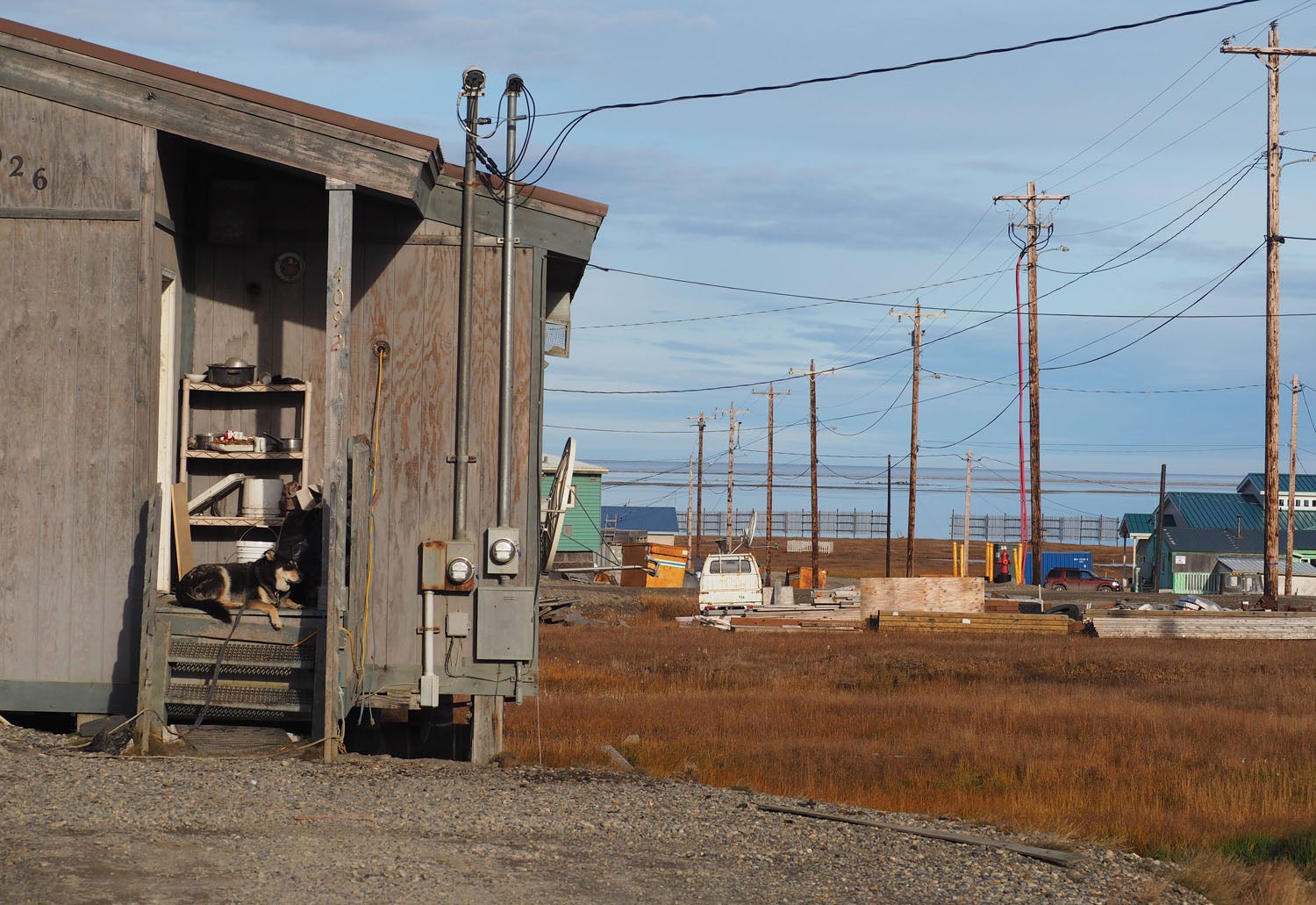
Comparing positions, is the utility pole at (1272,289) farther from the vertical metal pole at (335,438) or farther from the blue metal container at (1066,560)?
the blue metal container at (1066,560)

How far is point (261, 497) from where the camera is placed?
11.3m

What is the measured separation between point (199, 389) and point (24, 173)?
7.12 feet

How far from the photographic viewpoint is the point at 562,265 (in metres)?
12.1

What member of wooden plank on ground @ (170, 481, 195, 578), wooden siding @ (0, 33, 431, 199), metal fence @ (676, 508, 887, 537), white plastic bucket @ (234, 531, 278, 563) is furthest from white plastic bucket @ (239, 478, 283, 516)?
metal fence @ (676, 508, 887, 537)

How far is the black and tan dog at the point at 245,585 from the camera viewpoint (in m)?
10.2

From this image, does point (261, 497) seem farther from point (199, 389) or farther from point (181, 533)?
point (199, 389)

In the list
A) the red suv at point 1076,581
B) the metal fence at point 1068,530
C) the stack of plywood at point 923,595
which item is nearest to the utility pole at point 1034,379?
the stack of plywood at point 923,595

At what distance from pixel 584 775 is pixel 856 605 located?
26534 mm

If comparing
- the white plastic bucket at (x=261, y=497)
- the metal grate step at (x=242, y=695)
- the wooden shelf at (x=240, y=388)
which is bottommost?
the metal grate step at (x=242, y=695)

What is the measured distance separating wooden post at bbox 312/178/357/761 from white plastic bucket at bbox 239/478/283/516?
1.42 meters

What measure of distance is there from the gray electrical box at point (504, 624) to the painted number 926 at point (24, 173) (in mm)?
4672

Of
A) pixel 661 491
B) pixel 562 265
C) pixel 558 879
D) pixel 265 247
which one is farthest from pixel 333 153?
pixel 661 491

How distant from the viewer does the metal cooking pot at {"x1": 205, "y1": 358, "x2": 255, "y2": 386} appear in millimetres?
11148

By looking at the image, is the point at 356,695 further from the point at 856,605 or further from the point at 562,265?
the point at 856,605
